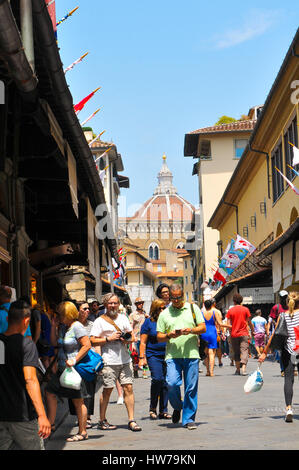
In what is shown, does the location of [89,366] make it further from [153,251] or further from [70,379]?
[153,251]

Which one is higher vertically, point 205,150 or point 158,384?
point 205,150

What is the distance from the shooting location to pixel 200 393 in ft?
46.6

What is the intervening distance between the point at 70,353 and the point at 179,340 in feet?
4.53

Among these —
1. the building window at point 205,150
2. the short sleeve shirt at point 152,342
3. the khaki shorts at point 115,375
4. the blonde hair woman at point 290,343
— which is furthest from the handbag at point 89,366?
the building window at point 205,150

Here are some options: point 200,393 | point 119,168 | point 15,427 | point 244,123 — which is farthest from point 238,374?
point 119,168

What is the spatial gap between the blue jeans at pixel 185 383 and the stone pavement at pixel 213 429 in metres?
0.23

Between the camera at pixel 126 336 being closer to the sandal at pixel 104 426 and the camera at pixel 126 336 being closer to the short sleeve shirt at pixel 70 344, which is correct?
the short sleeve shirt at pixel 70 344

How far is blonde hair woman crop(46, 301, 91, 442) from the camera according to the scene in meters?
9.09

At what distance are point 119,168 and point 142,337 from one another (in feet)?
215

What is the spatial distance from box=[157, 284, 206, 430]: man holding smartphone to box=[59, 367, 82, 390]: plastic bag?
1.43 m

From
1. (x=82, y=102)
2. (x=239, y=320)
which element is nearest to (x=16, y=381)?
(x=239, y=320)

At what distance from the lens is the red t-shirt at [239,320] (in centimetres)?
1922

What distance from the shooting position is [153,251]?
175m
